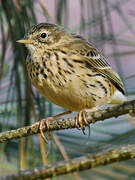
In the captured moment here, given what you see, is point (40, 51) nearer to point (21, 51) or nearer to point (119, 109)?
point (21, 51)

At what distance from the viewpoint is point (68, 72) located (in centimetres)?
196

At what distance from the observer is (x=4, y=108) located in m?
1.69

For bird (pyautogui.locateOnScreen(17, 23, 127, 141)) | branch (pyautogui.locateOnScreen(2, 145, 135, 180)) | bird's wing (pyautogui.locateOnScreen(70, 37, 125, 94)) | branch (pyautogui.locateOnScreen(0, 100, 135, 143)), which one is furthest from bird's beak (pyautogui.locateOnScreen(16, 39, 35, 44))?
branch (pyautogui.locateOnScreen(2, 145, 135, 180))

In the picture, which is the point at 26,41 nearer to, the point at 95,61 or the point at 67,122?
the point at 95,61

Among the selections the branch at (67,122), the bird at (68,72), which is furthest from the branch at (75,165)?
the bird at (68,72)

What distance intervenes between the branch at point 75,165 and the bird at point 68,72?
0.78 meters

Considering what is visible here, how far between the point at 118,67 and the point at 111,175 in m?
0.49

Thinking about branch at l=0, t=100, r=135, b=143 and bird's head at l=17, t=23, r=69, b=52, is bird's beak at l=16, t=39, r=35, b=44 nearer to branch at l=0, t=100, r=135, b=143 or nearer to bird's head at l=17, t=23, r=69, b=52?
bird's head at l=17, t=23, r=69, b=52

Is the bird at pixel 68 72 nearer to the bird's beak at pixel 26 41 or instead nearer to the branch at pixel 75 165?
the bird's beak at pixel 26 41

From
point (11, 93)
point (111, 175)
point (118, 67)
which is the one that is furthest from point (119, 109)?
A: point (11, 93)

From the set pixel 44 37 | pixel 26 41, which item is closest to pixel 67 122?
pixel 26 41

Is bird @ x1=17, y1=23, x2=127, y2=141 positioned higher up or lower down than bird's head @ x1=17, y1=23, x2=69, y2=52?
lower down

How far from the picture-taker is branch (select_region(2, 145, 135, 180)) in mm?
821

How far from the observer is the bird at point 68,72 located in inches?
75.5
